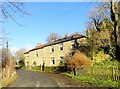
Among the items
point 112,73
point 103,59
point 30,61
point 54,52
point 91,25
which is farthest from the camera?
point 30,61

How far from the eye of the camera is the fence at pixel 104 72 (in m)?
19.4

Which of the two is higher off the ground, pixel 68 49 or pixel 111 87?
pixel 68 49

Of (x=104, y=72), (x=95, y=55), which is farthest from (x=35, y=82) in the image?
(x=95, y=55)

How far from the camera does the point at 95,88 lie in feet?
56.8

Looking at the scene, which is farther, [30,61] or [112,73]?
[30,61]

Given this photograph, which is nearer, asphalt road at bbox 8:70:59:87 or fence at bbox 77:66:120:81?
fence at bbox 77:66:120:81

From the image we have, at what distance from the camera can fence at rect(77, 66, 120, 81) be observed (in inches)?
764

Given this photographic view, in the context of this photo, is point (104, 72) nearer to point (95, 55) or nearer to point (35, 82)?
point (35, 82)

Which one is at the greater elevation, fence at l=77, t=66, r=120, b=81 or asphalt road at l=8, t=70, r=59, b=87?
fence at l=77, t=66, r=120, b=81

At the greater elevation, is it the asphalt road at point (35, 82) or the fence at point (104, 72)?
the fence at point (104, 72)

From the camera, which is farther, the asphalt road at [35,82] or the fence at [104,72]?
the asphalt road at [35,82]

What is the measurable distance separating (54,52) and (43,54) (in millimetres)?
5820

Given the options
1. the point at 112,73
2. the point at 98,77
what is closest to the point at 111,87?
the point at 112,73

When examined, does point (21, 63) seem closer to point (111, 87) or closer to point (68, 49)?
point (68, 49)
